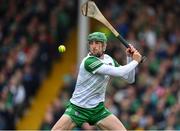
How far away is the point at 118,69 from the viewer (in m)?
12.5

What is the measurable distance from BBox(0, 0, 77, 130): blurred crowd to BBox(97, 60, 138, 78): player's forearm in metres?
6.22

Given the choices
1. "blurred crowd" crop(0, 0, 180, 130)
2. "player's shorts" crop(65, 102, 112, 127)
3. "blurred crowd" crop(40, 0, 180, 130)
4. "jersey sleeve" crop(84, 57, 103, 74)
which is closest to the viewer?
"jersey sleeve" crop(84, 57, 103, 74)

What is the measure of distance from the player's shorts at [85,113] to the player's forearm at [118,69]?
23.9 inches

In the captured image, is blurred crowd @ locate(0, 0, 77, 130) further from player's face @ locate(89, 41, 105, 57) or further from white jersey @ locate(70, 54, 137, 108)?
player's face @ locate(89, 41, 105, 57)

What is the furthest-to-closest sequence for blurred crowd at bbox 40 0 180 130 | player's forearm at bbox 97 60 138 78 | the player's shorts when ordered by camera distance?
blurred crowd at bbox 40 0 180 130 < the player's shorts < player's forearm at bbox 97 60 138 78

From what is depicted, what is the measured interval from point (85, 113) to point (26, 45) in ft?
26.6

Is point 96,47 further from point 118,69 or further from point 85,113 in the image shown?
point 85,113

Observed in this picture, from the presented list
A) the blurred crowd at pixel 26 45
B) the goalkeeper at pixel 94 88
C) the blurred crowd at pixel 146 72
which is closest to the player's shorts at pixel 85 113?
the goalkeeper at pixel 94 88

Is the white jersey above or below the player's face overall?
below

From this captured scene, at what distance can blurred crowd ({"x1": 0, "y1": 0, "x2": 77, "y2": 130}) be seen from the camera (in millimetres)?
19344

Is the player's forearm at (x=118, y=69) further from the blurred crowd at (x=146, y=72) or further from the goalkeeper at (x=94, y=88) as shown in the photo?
the blurred crowd at (x=146, y=72)

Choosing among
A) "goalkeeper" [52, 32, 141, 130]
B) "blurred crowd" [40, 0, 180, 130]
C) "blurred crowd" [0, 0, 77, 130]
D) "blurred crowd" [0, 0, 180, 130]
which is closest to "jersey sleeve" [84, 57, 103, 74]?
→ "goalkeeper" [52, 32, 141, 130]

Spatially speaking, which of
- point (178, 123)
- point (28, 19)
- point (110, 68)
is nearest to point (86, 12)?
point (110, 68)

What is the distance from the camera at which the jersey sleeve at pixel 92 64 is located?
12609mm
